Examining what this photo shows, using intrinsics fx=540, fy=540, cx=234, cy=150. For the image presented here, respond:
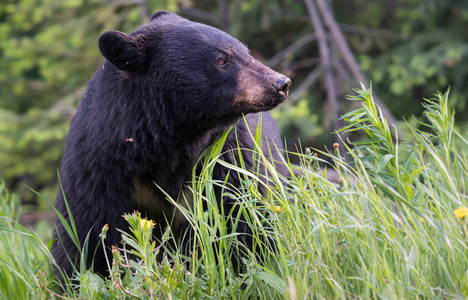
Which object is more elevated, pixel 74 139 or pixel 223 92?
pixel 223 92

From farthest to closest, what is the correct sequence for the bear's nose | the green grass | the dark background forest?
the dark background forest < the bear's nose < the green grass

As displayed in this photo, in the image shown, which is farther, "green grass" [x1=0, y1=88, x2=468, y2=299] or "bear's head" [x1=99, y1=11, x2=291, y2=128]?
"bear's head" [x1=99, y1=11, x2=291, y2=128]

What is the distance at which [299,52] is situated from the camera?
31.9 ft

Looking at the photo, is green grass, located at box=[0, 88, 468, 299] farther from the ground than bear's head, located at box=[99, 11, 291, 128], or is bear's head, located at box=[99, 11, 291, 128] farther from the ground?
bear's head, located at box=[99, 11, 291, 128]

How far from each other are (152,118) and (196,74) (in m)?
0.37

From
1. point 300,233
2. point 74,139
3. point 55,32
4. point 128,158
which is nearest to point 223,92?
point 128,158

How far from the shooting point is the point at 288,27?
32.6 feet

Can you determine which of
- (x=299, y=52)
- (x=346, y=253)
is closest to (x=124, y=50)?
(x=346, y=253)

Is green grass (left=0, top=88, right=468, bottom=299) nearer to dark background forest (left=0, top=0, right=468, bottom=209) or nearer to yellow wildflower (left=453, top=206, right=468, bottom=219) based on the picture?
yellow wildflower (left=453, top=206, right=468, bottom=219)

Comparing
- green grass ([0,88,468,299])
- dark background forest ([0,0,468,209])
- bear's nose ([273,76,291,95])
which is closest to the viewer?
green grass ([0,88,468,299])

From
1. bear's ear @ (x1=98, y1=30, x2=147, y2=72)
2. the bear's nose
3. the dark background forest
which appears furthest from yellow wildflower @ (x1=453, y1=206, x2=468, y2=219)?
the dark background forest

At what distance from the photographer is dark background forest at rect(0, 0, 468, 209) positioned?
7.96 metres

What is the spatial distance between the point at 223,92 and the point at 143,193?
2.45 feet

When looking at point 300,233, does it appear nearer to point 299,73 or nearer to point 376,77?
point 376,77
